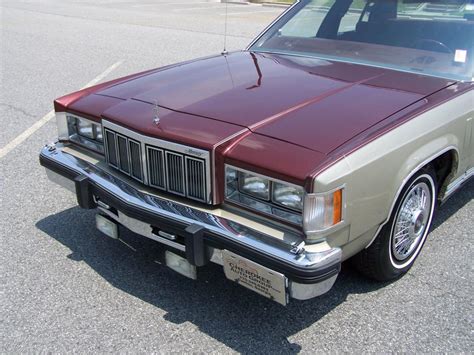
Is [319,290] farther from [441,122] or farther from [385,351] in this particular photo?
[441,122]

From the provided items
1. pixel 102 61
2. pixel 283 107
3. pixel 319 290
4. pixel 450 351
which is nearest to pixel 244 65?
pixel 283 107

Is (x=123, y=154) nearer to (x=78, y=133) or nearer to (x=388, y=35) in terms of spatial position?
(x=78, y=133)

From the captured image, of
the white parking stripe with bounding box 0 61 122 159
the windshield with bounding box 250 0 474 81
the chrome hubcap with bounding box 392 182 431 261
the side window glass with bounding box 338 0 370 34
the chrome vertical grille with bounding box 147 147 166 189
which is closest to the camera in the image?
the chrome vertical grille with bounding box 147 147 166 189

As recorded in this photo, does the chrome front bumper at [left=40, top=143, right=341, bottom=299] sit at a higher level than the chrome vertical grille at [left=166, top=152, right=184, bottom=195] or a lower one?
lower

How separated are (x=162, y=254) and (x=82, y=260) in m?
0.74

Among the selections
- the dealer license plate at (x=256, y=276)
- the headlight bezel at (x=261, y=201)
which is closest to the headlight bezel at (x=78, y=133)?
the headlight bezel at (x=261, y=201)

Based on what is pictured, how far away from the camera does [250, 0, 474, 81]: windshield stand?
11.8ft

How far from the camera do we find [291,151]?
2.54 meters

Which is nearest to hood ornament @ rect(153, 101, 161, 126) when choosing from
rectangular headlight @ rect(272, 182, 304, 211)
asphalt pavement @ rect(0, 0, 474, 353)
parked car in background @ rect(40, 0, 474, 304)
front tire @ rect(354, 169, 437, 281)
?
parked car in background @ rect(40, 0, 474, 304)

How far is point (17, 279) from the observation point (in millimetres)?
3279

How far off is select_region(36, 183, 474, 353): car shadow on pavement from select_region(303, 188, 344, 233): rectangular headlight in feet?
2.27

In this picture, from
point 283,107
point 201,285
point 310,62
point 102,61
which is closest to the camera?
point 283,107

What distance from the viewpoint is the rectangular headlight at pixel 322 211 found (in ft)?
7.92

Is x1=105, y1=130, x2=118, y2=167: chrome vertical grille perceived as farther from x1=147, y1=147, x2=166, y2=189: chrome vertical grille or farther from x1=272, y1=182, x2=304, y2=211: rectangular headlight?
x1=272, y1=182, x2=304, y2=211: rectangular headlight
